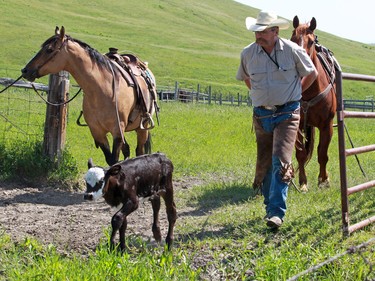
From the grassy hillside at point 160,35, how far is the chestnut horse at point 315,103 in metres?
31.1

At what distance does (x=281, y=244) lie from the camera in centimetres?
626

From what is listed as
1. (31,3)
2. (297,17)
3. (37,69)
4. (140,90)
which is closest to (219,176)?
(140,90)

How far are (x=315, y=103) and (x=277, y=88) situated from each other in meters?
2.62

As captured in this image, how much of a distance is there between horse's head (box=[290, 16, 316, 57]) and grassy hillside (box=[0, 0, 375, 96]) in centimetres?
3150

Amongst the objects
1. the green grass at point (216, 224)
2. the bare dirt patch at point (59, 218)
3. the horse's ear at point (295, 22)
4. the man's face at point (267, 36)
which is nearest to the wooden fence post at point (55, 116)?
the green grass at point (216, 224)

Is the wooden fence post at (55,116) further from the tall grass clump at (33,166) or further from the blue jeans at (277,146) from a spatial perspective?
the blue jeans at (277,146)

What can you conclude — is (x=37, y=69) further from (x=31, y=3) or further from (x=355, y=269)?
(x=31, y=3)

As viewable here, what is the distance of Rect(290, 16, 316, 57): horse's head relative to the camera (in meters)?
8.99

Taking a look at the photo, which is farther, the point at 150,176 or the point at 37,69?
the point at 37,69

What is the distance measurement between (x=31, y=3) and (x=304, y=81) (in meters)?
75.9

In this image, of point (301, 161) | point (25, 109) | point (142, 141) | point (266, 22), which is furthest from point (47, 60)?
point (25, 109)

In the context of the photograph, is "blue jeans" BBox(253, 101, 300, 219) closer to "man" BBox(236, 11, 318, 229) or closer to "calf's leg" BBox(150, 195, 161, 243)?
"man" BBox(236, 11, 318, 229)

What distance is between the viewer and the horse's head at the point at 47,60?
29.3 feet

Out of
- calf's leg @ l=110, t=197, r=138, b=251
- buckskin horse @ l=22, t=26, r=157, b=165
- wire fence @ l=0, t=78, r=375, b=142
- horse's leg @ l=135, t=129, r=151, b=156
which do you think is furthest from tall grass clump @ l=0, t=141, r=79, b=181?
calf's leg @ l=110, t=197, r=138, b=251
